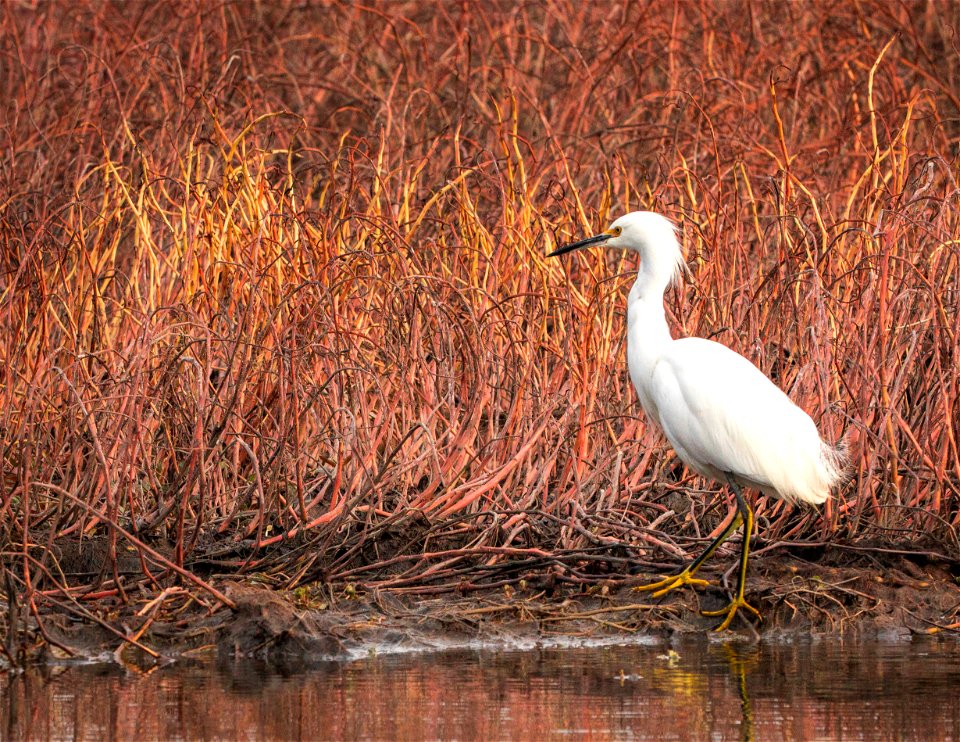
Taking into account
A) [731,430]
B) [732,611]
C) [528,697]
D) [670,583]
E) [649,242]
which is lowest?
[528,697]

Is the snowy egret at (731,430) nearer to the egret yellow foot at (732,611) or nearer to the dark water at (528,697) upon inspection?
the egret yellow foot at (732,611)

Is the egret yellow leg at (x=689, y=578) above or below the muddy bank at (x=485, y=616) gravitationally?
above

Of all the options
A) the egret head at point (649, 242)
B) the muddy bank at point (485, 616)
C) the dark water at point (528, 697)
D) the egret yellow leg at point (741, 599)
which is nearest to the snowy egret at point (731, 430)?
the egret yellow leg at point (741, 599)

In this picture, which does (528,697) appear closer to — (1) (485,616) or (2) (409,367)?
(1) (485,616)

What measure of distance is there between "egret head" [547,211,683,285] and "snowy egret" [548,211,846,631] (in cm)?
30

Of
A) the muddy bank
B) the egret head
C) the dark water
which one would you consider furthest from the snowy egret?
the dark water

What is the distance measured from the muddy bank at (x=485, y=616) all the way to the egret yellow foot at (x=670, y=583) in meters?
0.04

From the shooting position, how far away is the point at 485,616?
5559mm

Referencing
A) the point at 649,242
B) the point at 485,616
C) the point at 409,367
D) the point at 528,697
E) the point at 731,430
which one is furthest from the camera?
the point at 409,367

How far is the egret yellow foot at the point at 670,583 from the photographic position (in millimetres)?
5734

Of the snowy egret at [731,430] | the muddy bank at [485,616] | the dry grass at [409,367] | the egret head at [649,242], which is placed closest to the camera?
the muddy bank at [485,616]

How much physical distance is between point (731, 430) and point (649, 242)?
93cm

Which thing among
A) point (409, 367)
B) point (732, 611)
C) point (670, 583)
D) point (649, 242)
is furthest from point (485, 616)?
point (649, 242)

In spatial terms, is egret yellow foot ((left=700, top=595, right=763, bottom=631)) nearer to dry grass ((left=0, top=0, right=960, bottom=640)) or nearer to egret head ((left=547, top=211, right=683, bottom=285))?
dry grass ((left=0, top=0, right=960, bottom=640))
